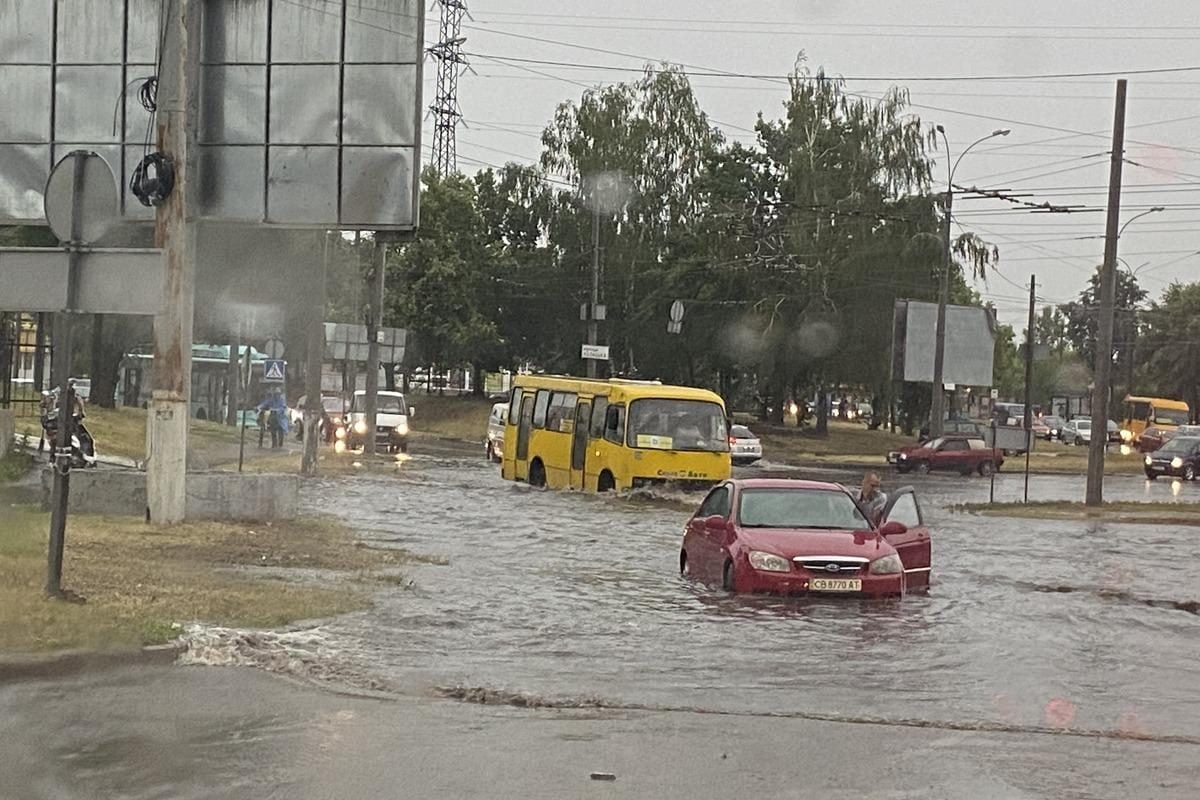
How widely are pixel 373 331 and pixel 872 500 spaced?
28.4 metres

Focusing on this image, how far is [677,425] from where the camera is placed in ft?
111

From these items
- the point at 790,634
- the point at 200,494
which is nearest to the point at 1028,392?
the point at 200,494

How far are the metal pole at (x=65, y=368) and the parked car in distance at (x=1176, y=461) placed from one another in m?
53.0

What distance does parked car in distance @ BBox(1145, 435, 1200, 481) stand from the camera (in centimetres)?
6069

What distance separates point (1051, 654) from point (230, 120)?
1269 cm

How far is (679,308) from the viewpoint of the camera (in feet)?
234

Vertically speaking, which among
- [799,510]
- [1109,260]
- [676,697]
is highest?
[1109,260]

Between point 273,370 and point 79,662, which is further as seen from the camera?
point 273,370

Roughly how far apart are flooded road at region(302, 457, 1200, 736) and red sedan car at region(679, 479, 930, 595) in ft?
0.74

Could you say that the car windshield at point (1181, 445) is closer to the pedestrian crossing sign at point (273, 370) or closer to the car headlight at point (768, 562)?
the pedestrian crossing sign at point (273, 370)

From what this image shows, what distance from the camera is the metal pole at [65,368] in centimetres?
1216

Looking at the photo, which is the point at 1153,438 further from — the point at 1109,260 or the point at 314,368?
the point at 314,368

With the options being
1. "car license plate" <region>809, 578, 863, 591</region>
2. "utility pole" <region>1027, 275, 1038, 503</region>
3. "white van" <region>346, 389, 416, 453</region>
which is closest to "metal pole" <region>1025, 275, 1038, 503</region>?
"utility pole" <region>1027, 275, 1038, 503</region>

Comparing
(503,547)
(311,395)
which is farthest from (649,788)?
(311,395)
